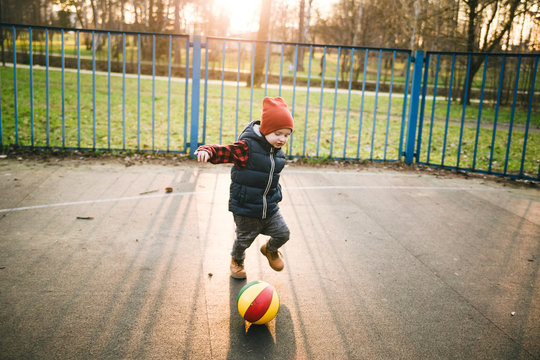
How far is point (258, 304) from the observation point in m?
2.79

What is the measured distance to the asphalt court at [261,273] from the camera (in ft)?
8.82

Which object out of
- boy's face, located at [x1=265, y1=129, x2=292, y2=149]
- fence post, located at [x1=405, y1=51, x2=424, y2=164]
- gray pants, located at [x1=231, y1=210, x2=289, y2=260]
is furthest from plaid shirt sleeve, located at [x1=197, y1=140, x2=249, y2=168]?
fence post, located at [x1=405, y1=51, x2=424, y2=164]

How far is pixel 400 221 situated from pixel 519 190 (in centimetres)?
281

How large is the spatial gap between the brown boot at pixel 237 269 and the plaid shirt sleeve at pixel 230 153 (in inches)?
31.5

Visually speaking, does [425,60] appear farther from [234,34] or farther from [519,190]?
[234,34]

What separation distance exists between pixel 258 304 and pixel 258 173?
98 centimetres

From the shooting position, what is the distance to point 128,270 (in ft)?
11.5

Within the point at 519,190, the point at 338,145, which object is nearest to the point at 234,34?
the point at 338,145

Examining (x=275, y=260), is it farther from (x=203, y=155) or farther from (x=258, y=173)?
(x=203, y=155)

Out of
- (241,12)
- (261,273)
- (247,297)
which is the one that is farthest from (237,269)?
(241,12)

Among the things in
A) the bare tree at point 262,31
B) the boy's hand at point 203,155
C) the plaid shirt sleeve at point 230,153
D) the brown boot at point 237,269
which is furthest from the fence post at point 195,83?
the bare tree at point 262,31

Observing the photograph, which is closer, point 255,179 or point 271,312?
point 271,312

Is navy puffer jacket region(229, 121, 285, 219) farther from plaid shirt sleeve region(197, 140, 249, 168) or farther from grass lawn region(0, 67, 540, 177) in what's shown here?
grass lawn region(0, 67, 540, 177)

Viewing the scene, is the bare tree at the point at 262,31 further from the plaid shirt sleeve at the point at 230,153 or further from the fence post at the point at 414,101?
the plaid shirt sleeve at the point at 230,153
